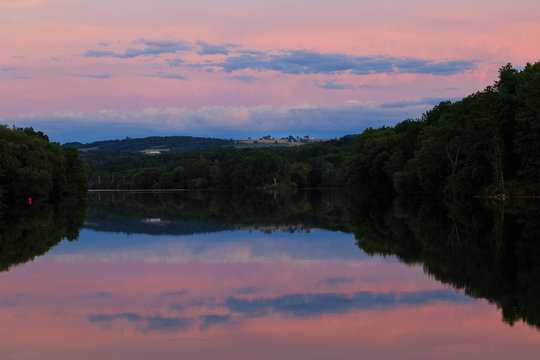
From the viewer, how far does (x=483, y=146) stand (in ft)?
233

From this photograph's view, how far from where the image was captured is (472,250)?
22.6m

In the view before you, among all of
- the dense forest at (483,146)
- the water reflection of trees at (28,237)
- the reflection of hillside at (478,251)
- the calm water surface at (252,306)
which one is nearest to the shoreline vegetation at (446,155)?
the dense forest at (483,146)

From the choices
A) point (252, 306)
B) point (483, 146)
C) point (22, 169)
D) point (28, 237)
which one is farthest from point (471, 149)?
point (252, 306)

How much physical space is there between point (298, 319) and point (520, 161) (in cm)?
6073

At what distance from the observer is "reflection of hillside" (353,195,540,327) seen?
1458cm

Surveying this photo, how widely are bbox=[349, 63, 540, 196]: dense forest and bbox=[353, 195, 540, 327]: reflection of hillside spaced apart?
91.3ft

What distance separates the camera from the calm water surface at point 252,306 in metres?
10.5

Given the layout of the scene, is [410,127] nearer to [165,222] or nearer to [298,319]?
[165,222]

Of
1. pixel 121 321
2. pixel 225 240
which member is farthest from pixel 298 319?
pixel 225 240

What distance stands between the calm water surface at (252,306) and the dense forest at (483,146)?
43.3 m

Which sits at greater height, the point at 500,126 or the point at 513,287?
the point at 500,126

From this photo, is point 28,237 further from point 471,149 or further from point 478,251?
point 471,149

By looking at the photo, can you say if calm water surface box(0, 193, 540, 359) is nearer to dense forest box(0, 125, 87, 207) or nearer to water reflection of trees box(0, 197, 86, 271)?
water reflection of trees box(0, 197, 86, 271)

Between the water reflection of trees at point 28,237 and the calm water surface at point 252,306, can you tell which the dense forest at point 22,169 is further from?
the calm water surface at point 252,306
